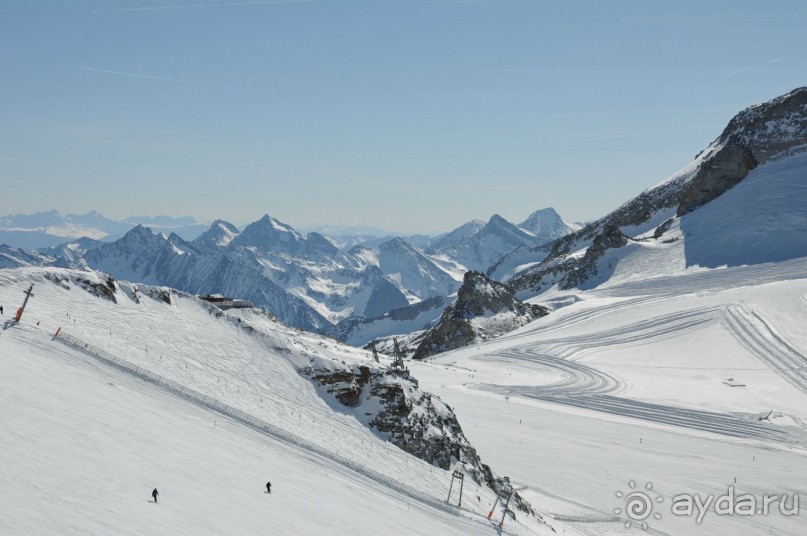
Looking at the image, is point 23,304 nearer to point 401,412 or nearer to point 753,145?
point 401,412

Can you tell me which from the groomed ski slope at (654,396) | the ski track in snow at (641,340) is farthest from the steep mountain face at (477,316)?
the ski track in snow at (641,340)

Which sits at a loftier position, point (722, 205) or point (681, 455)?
point (722, 205)

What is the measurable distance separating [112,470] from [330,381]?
63.1 feet

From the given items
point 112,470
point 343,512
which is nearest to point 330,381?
point 343,512

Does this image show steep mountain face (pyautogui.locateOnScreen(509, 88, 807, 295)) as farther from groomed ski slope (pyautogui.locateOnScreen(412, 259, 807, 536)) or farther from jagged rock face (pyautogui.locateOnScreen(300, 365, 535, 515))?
jagged rock face (pyautogui.locateOnScreen(300, 365, 535, 515))

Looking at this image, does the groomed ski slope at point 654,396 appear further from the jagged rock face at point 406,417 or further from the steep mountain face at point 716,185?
the steep mountain face at point 716,185

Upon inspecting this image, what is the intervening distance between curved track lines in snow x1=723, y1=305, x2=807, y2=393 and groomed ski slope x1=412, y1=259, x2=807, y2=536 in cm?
24

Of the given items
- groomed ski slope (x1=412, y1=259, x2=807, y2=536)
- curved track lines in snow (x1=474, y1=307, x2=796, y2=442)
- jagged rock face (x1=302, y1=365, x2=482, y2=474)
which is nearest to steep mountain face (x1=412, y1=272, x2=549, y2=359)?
groomed ski slope (x1=412, y1=259, x2=807, y2=536)

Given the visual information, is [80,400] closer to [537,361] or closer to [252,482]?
[252,482]

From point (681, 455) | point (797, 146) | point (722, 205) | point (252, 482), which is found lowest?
point (252, 482)

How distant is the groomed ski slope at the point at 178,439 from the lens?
18.2 metres

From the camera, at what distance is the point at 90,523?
16.2 metres

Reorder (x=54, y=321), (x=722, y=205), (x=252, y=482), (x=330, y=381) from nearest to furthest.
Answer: (x=252, y=482) → (x=54, y=321) → (x=330, y=381) → (x=722, y=205)

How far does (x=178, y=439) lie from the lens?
25.1 meters
